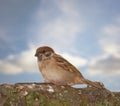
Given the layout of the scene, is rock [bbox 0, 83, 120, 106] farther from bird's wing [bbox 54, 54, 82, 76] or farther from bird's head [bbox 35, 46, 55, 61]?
bird's head [bbox 35, 46, 55, 61]

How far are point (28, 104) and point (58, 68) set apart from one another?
1.55m

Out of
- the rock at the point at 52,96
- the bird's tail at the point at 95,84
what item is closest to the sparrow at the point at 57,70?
the bird's tail at the point at 95,84

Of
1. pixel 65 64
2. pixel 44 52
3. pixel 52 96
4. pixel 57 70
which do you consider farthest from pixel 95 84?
pixel 44 52

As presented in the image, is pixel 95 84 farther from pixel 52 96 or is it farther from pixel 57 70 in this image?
pixel 52 96

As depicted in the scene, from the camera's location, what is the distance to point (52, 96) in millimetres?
7789

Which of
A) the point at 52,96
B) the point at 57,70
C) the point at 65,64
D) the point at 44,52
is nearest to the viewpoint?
the point at 52,96

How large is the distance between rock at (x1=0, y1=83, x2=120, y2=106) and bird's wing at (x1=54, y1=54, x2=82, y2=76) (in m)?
0.75

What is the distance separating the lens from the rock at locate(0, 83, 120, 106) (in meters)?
7.62

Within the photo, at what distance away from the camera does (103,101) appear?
26.7ft

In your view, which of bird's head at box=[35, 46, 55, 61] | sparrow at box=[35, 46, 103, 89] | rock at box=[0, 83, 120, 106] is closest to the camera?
rock at box=[0, 83, 120, 106]

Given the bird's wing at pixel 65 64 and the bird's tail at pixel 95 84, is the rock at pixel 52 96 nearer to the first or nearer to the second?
the bird's tail at pixel 95 84

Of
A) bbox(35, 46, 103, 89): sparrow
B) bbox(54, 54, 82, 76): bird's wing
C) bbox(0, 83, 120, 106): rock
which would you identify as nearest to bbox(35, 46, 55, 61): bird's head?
bbox(35, 46, 103, 89): sparrow

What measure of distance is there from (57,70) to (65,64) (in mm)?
373

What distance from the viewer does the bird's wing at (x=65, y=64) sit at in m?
8.82
